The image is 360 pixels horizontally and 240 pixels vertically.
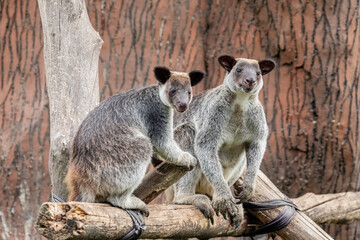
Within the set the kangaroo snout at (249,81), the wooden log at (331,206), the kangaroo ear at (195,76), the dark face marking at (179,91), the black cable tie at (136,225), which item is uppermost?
the kangaroo ear at (195,76)

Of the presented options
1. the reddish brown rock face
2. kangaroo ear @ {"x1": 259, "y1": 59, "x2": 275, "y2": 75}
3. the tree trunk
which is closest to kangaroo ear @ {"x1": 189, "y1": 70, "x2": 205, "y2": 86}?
kangaroo ear @ {"x1": 259, "y1": 59, "x2": 275, "y2": 75}

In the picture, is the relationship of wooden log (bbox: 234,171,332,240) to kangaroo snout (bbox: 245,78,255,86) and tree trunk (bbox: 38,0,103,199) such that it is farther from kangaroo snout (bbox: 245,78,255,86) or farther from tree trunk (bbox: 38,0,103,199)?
tree trunk (bbox: 38,0,103,199)

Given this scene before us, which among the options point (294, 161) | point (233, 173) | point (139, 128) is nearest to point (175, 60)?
point (294, 161)

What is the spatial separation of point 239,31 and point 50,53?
12.3 ft

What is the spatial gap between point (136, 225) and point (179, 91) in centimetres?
131

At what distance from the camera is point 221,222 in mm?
6734

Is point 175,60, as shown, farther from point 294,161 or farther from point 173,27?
point 294,161

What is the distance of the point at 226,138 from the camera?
6906 mm

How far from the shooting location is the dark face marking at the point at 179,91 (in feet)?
20.0

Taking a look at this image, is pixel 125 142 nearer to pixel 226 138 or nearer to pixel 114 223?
pixel 114 223

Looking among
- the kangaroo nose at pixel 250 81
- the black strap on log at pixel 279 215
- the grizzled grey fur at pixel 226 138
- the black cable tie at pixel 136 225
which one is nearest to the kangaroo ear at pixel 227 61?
the grizzled grey fur at pixel 226 138

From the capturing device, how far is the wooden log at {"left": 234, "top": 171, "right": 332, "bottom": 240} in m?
6.95

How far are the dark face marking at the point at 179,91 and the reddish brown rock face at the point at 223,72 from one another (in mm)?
3264

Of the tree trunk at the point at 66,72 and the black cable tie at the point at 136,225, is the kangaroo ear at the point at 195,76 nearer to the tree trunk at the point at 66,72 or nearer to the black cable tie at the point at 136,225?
the tree trunk at the point at 66,72
